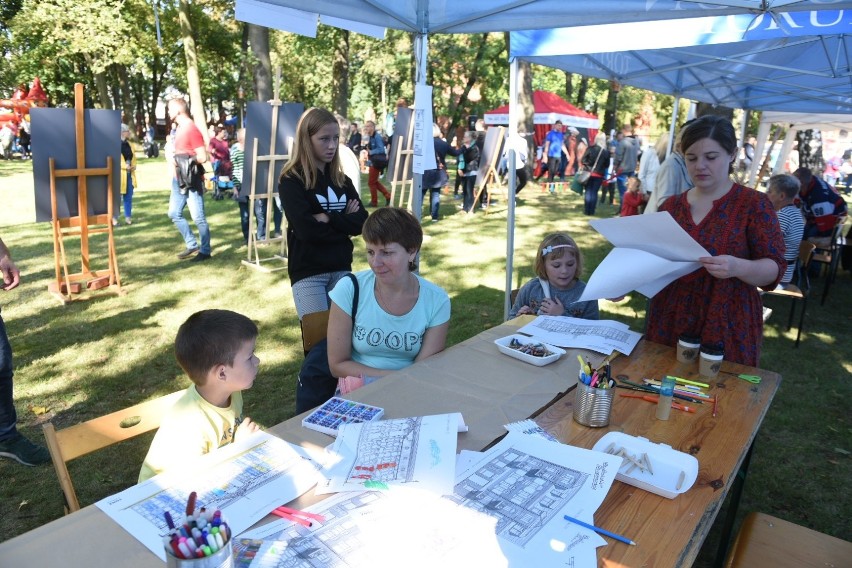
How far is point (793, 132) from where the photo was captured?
711 inches

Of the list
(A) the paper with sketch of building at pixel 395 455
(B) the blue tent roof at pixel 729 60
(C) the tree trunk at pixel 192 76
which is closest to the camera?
(A) the paper with sketch of building at pixel 395 455

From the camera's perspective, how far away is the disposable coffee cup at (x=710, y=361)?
2074 millimetres

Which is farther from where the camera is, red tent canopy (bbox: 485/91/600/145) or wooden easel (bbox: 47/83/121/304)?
red tent canopy (bbox: 485/91/600/145)

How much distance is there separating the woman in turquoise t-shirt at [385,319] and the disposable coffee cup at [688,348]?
3.08ft

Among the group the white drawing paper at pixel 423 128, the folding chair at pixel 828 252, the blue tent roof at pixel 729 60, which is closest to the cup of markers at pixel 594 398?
the white drawing paper at pixel 423 128

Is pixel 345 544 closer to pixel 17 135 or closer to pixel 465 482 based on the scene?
pixel 465 482

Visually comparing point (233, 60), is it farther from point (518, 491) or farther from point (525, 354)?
point (518, 491)

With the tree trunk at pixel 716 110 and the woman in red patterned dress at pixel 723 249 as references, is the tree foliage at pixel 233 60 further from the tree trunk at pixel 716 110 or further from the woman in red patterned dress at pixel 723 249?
the woman in red patterned dress at pixel 723 249

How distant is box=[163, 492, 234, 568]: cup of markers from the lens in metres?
0.83

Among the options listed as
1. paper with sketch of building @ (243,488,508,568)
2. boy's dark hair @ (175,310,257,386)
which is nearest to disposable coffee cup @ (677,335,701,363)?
paper with sketch of building @ (243,488,508,568)

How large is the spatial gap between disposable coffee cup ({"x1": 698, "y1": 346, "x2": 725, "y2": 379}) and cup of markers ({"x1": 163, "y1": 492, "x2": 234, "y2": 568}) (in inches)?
71.1

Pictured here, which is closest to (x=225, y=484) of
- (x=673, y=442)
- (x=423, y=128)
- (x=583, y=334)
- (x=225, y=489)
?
(x=225, y=489)

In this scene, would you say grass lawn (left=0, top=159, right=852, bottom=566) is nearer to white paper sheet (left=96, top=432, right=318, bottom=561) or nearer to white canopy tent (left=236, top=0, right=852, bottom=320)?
white paper sheet (left=96, top=432, right=318, bottom=561)

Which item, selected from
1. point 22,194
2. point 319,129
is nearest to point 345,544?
point 319,129
